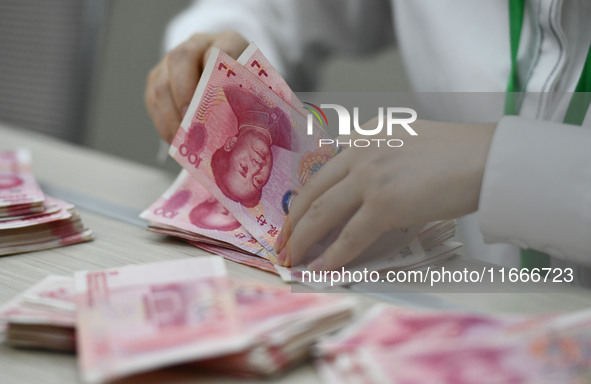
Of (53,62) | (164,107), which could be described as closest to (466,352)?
(164,107)

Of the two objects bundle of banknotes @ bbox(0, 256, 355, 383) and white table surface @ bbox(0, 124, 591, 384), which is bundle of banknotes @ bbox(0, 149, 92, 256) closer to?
white table surface @ bbox(0, 124, 591, 384)

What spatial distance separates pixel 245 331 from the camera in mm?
420

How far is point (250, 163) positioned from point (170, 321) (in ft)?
1.00

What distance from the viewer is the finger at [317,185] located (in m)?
0.62

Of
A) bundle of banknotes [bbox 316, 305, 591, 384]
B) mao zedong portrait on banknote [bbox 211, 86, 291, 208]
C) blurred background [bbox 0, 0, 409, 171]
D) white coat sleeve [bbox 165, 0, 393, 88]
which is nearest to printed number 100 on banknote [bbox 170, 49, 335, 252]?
mao zedong portrait on banknote [bbox 211, 86, 291, 208]

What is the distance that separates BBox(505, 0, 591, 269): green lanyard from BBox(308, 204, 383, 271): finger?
344mm

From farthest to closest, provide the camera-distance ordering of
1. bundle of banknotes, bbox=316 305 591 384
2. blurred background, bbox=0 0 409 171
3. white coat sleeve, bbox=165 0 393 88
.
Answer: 1. blurred background, bbox=0 0 409 171
2. white coat sleeve, bbox=165 0 393 88
3. bundle of banknotes, bbox=316 305 591 384

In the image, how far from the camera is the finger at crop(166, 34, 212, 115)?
0.84 m

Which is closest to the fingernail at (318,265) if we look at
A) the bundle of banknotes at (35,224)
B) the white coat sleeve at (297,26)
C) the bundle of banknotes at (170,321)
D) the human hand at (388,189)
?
the human hand at (388,189)

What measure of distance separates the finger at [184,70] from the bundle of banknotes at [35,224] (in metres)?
0.23

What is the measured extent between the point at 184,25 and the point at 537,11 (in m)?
0.71

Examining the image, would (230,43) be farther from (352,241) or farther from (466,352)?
(466,352)

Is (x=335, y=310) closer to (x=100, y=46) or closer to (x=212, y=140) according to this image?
(x=212, y=140)

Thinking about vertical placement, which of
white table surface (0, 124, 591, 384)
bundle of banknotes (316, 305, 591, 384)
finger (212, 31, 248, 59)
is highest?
finger (212, 31, 248, 59)
